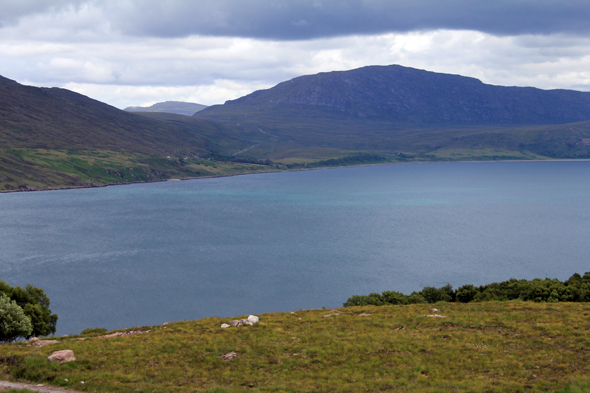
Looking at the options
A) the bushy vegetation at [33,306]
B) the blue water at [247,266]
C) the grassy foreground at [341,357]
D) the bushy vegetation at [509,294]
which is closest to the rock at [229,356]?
the grassy foreground at [341,357]

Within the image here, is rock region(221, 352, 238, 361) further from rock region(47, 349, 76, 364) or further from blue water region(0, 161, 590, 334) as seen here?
blue water region(0, 161, 590, 334)

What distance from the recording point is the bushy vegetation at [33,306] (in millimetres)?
67938

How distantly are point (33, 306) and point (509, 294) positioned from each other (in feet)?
249

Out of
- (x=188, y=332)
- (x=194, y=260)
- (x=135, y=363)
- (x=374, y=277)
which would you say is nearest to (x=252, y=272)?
(x=194, y=260)

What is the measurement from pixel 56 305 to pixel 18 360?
8734 cm

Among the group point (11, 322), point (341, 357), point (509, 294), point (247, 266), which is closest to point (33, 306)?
point (11, 322)

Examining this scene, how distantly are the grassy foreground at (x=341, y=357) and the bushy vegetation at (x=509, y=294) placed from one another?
51.6 ft

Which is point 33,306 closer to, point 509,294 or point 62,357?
point 62,357

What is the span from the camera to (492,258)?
514 feet

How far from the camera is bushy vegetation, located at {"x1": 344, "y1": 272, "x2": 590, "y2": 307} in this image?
65.8 meters

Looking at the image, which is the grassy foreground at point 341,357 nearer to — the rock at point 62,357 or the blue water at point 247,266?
the rock at point 62,357

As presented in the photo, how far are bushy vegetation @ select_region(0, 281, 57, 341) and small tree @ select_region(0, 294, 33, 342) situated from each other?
5877mm

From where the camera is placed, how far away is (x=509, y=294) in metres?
75.2

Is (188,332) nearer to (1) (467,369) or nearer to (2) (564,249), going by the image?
(1) (467,369)
